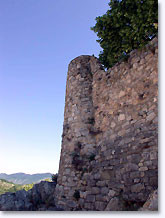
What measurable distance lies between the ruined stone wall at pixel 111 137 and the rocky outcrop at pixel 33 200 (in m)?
0.47

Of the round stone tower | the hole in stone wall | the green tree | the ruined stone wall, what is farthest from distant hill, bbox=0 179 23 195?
the green tree

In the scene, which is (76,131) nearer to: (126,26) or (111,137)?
(111,137)

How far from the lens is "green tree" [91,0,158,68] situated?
6609mm

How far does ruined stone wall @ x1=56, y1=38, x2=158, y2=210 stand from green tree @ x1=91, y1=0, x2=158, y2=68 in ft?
2.06

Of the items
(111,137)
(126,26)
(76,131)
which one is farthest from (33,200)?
(126,26)

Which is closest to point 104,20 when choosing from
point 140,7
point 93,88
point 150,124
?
point 140,7

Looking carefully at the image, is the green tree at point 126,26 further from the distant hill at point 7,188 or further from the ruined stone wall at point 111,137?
the distant hill at point 7,188

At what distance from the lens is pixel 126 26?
747 cm

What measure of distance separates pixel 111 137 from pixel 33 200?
13.0ft

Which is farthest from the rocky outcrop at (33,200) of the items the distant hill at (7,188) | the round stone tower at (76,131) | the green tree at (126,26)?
the distant hill at (7,188)

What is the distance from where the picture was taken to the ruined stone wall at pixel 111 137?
5.44m

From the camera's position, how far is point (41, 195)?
7.74 metres

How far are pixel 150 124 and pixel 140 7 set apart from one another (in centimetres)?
416

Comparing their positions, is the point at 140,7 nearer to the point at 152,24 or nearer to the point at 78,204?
→ the point at 152,24
